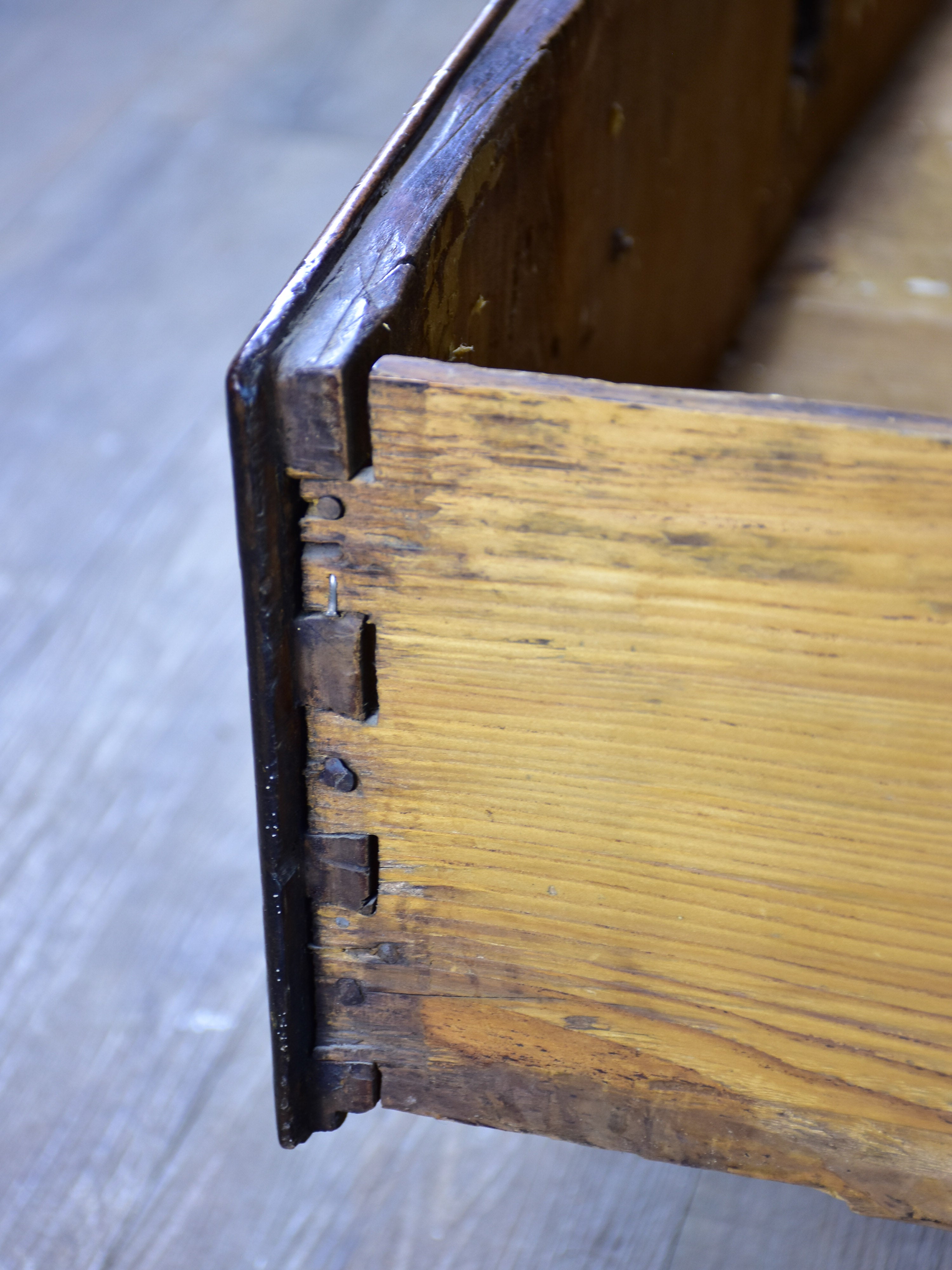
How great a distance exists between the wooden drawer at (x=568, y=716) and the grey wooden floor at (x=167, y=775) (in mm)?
348

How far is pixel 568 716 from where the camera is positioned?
19.6 inches

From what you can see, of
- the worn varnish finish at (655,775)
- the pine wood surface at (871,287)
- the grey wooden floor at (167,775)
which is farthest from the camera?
the pine wood surface at (871,287)

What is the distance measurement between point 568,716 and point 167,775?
0.80m

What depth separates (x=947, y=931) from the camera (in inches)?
19.9

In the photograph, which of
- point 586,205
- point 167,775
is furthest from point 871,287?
point 167,775

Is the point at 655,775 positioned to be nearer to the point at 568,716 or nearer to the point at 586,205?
the point at 568,716

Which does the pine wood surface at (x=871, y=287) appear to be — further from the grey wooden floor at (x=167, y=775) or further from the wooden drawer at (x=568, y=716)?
the grey wooden floor at (x=167, y=775)

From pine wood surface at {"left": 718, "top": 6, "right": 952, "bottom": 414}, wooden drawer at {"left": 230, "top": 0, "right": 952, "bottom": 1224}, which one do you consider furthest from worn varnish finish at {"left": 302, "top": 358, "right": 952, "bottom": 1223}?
pine wood surface at {"left": 718, "top": 6, "right": 952, "bottom": 414}

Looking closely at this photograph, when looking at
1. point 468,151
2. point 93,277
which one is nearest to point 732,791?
point 468,151

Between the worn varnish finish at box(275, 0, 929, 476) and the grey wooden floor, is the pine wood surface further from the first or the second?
the grey wooden floor

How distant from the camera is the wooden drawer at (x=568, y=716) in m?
0.44

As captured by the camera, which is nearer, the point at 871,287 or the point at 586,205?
the point at 586,205

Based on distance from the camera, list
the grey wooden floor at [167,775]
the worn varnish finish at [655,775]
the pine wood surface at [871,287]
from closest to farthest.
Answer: the worn varnish finish at [655,775], the grey wooden floor at [167,775], the pine wood surface at [871,287]

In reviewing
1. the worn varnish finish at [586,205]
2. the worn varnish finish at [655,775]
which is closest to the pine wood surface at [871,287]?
the worn varnish finish at [586,205]
